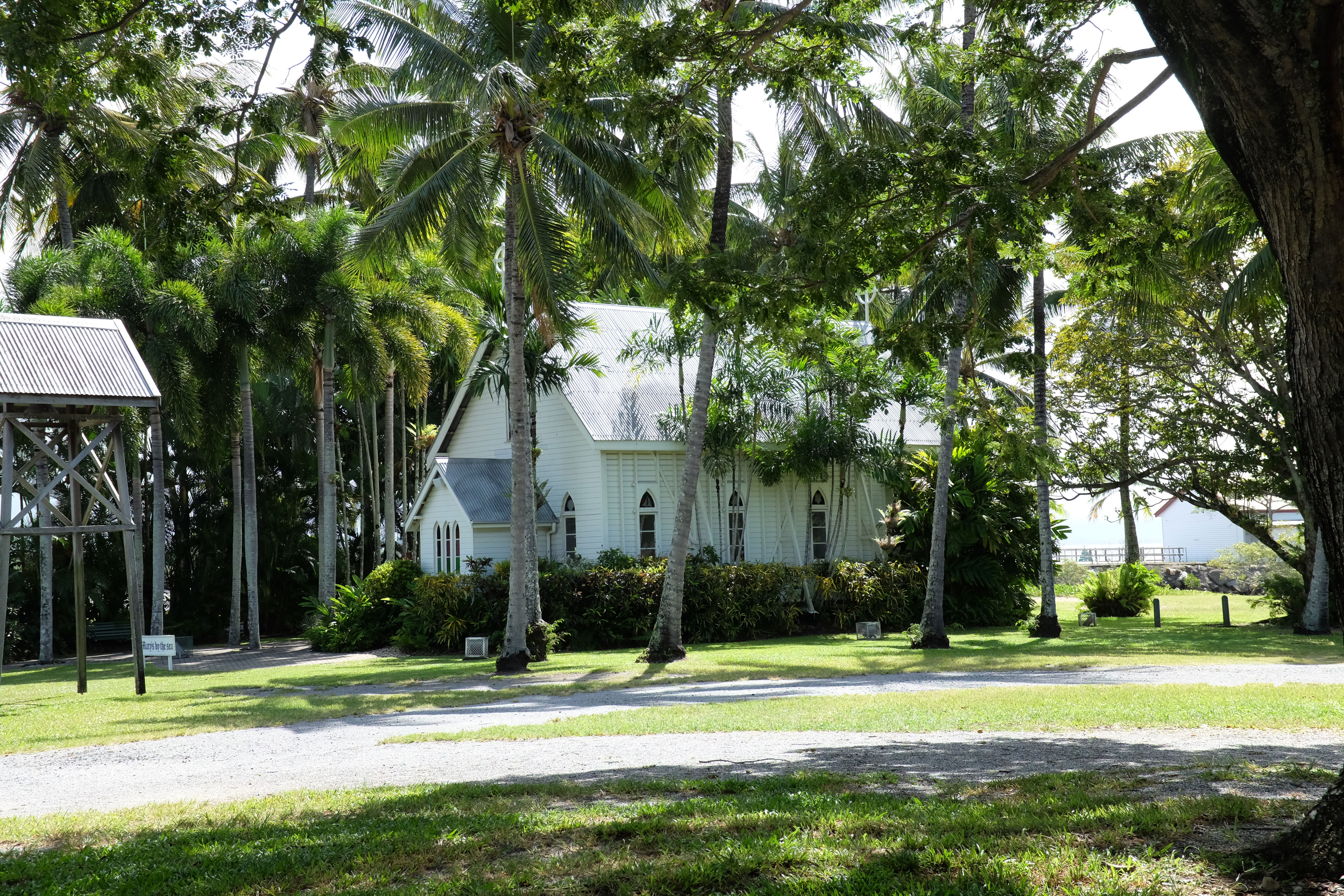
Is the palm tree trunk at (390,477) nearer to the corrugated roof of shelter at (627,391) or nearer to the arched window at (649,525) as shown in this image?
the corrugated roof of shelter at (627,391)

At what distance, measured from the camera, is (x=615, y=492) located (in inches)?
1089

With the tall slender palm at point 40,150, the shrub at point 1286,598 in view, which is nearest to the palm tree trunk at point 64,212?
the tall slender palm at point 40,150

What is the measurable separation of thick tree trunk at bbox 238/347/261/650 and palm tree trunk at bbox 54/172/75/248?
530 cm

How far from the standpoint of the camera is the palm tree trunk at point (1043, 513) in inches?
918

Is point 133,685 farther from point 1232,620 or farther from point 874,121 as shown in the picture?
point 1232,620

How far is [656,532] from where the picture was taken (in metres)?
28.3

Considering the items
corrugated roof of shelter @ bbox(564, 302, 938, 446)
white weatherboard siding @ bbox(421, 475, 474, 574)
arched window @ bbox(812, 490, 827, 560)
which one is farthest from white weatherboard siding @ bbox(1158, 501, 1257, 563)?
white weatherboard siding @ bbox(421, 475, 474, 574)

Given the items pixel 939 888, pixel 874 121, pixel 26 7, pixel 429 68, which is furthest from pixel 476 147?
pixel 939 888

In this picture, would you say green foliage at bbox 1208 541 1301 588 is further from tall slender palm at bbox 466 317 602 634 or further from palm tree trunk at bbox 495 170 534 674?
palm tree trunk at bbox 495 170 534 674

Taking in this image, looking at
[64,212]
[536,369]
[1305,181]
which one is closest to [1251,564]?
[536,369]

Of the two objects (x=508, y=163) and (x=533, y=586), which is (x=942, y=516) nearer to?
(x=533, y=586)

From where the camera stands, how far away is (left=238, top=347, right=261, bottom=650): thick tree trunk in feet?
91.0

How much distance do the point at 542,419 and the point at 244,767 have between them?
20.4m

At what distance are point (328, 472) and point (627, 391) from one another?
8220 millimetres
